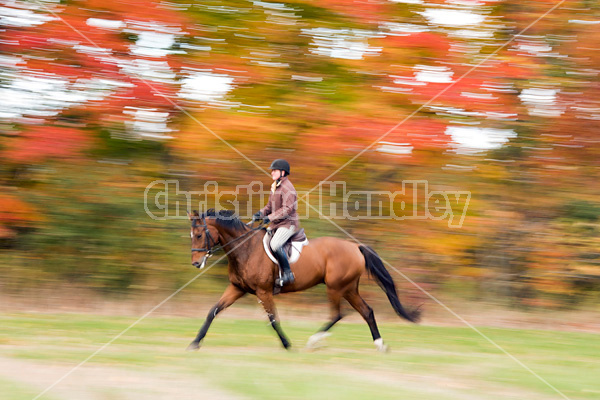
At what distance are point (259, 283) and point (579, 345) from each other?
6255 mm

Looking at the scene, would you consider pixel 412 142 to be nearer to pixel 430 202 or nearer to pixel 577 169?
pixel 430 202

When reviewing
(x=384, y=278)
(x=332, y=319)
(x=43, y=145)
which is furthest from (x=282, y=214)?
(x=43, y=145)

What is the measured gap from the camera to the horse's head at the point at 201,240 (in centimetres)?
796

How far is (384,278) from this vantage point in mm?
9133

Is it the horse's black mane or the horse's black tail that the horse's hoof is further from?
the horse's black tail

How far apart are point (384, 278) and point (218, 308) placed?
269cm

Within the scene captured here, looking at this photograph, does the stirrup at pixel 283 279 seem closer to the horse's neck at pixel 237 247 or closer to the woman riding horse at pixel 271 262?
the woman riding horse at pixel 271 262

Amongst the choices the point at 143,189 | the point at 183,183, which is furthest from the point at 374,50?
the point at 143,189

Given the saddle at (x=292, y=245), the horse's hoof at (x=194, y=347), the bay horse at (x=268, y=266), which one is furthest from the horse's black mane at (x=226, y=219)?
the horse's hoof at (x=194, y=347)

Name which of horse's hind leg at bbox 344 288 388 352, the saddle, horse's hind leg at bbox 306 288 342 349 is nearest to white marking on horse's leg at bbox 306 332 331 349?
horse's hind leg at bbox 306 288 342 349

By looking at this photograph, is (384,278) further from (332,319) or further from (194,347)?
(194,347)

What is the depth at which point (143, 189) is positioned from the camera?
11.7 meters

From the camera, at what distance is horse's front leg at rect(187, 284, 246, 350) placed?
807 cm

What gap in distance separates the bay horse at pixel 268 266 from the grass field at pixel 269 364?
0.61 metres
